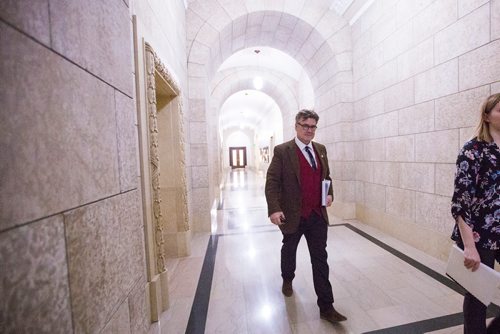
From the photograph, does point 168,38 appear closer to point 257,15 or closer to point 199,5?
point 199,5

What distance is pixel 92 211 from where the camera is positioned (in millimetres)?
860

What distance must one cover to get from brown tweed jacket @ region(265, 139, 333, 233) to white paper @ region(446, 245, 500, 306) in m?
0.91

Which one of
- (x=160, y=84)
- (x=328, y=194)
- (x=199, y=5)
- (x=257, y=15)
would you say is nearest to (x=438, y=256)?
(x=328, y=194)

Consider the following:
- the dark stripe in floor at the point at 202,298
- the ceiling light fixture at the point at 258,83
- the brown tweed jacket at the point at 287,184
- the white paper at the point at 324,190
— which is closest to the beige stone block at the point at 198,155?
the dark stripe in floor at the point at 202,298

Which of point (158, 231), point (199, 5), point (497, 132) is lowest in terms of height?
point (158, 231)

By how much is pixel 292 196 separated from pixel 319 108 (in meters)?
4.83

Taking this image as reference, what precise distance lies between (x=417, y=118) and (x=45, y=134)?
4.29 m

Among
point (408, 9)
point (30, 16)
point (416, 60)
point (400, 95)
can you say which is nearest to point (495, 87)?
point (416, 60)

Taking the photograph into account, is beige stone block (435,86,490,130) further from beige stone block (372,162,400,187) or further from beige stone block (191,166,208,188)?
beige stone block (191,166,208,188)

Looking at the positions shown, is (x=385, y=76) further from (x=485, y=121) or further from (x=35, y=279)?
(x=35, y=279)

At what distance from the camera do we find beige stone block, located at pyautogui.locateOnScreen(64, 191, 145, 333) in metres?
0.76

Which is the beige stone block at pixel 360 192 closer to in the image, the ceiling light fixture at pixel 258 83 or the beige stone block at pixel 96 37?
the beige stone block at pixel 96 37

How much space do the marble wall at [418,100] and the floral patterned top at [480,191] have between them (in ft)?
5.93

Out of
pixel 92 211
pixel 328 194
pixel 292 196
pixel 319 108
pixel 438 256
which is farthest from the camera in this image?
pixel 319 108
